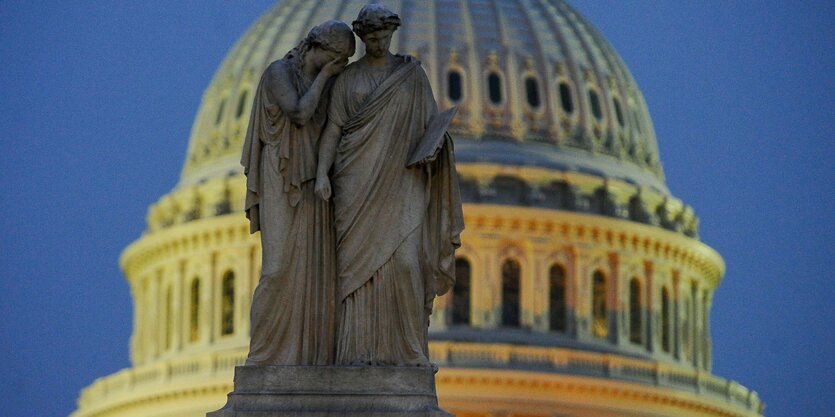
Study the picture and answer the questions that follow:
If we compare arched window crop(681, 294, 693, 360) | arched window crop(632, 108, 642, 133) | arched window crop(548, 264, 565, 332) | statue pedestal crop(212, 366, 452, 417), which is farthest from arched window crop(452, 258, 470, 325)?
statue pedestal crop(212, 366, 452, 417)

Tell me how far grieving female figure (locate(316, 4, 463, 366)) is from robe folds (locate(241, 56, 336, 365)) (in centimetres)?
13

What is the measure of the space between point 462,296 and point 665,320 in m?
9.68

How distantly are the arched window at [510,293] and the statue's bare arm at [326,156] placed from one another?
8911 centimetres

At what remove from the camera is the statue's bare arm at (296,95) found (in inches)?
806

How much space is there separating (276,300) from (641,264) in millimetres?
93768

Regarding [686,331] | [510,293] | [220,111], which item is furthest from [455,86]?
[686,331]

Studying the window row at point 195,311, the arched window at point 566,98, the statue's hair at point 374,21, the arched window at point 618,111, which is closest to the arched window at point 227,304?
the window row at point 195,311

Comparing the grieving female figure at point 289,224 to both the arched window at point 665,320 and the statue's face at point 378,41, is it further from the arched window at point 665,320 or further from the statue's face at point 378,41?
the arched window at point 665,320

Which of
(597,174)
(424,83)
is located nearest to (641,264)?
(597,174)

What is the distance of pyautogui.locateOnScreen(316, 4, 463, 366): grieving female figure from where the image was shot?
66.5 feet

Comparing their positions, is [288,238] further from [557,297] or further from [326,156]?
[557,297]

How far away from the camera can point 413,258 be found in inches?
798

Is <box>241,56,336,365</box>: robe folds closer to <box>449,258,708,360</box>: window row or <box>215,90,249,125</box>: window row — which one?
<box>449,258,708,360</box>: window row

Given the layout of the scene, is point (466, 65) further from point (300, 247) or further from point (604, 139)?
point (300, 247)
